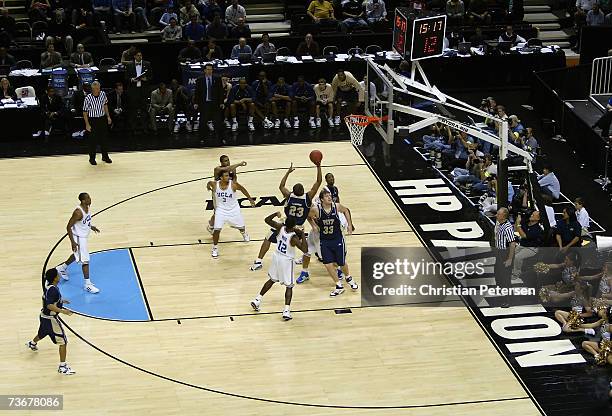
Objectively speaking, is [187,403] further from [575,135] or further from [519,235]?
[575,135]

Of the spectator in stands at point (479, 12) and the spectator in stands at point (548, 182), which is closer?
the spectator in stands at point (548, 182)

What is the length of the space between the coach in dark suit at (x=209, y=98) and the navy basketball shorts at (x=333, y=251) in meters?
8.35

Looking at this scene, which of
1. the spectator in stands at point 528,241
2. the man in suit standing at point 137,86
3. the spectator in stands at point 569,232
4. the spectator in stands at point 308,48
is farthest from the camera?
the spectator in stands at point 308,48

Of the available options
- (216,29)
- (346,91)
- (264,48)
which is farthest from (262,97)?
(216,29)

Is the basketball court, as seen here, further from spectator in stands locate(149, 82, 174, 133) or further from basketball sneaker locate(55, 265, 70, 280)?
spectator in stands locate(149, 82, 174, 133)

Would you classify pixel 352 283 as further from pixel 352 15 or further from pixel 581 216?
pixel 352 15

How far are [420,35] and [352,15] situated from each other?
9.30 metres

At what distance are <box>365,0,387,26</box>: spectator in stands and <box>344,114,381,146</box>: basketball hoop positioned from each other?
6792 mm

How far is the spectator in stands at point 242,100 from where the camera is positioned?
27.1m

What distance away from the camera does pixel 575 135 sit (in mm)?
25562

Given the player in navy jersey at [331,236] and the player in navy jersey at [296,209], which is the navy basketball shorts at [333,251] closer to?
the player in navy jersey at [331,236]

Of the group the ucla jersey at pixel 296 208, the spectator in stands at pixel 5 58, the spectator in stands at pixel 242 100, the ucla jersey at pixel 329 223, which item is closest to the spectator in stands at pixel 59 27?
the spectator in stands at pixel 5 58

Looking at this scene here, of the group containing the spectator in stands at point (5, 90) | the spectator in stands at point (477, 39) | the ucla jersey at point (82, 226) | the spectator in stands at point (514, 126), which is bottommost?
the ucla jersey at point (82, 226)

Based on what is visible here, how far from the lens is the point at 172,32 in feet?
97.0
